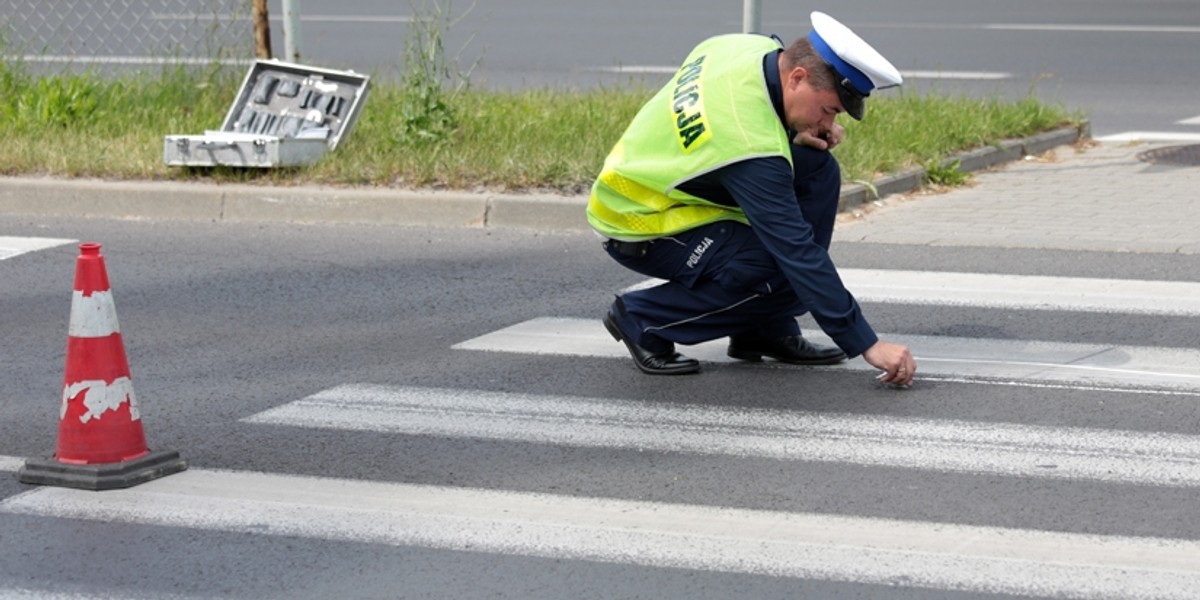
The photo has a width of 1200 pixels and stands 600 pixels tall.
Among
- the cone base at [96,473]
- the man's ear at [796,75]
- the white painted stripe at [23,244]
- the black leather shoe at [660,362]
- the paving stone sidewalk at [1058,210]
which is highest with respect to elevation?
the man's ear at [796,75]

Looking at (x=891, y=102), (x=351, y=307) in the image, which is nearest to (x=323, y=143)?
(x=351, y=307)

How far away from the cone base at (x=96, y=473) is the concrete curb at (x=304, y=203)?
12.9 feet

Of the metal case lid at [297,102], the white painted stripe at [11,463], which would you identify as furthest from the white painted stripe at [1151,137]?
the white painted stripe at [11,463]

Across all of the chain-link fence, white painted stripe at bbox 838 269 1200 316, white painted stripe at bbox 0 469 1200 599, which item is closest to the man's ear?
white painted stripe at bbox 0 469 1200 599

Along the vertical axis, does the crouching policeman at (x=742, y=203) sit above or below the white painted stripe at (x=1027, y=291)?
above

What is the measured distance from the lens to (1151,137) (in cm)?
1102

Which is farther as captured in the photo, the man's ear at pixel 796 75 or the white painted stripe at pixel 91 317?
the man's ear at pixel 796 75

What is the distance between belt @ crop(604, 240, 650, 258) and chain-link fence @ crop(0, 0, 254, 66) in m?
6.04

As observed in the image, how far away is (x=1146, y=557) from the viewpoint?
411 centimetres

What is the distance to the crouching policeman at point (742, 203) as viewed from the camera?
5.30m

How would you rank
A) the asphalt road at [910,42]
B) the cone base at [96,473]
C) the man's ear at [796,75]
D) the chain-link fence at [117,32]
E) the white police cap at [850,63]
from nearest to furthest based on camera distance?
the cone base at [96,473] → the white police cap at [850,63] → the man's ear at [796,75] → the chain-link fence at [117,32] → the asphalt road at [910,42]

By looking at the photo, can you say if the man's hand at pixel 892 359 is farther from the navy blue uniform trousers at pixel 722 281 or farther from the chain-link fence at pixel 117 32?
the chain-link fence at pixel 117 32

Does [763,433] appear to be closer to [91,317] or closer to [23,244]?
[91,317]

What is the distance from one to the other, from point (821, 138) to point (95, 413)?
234 cm
